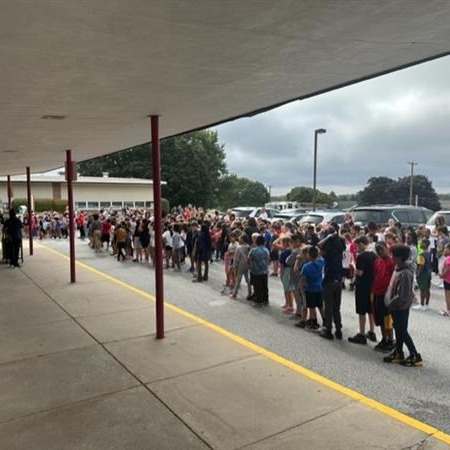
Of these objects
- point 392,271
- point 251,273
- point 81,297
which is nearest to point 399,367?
point 392,271

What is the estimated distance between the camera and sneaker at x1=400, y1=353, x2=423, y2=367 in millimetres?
5867

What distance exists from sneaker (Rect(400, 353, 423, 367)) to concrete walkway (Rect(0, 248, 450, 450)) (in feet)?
4.45

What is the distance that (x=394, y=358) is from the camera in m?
6.00

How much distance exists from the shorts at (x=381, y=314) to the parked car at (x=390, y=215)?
1093cm

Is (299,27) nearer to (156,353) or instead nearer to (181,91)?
(181,91)

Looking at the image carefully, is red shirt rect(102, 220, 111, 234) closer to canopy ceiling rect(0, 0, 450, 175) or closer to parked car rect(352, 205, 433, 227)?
parked car rect(352, 205, 433, 227)

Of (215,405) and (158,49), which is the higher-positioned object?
(158,49)

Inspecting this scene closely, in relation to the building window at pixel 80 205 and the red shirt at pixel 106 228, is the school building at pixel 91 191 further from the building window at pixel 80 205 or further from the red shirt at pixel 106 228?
the red shirt at pixel 106 228

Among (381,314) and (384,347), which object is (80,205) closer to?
(381,314)

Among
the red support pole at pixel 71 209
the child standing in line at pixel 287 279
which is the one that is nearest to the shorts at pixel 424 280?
the child standing in line at pixel 287 279

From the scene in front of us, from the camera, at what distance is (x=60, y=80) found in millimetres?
5207

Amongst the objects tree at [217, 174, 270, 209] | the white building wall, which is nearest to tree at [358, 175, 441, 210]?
tree at [217, 174, 270, 209]

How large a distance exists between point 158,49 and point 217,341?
14.2 ft

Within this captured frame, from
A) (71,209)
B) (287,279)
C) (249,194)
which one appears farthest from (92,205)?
(249,194)
